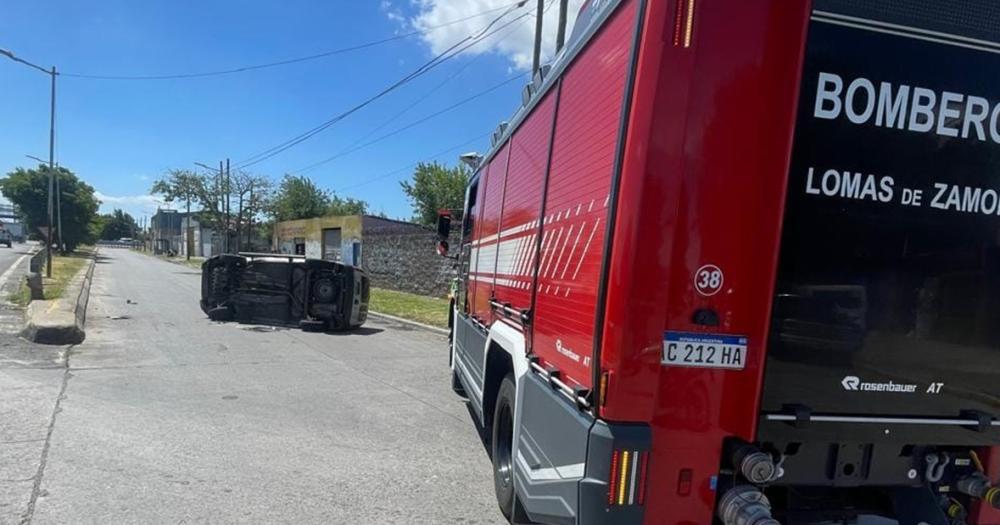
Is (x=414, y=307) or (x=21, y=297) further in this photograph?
(x=414, y=307)

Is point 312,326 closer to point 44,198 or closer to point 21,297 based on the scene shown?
point 21,297

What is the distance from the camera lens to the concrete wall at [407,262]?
21750 millimetres

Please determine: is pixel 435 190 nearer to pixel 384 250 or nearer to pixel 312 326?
pixel 384 250

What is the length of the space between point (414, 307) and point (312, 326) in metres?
5.68

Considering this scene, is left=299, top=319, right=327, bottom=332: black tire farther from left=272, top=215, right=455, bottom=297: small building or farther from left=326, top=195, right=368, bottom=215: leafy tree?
left=326, top=195, right=368, bottom=215: leafy tree

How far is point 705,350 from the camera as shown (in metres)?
2.36

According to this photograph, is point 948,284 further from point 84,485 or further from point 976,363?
point 84,485

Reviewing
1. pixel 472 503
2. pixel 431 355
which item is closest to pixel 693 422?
pixel 472 503

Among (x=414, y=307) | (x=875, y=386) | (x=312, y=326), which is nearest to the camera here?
(x=875, y=386)

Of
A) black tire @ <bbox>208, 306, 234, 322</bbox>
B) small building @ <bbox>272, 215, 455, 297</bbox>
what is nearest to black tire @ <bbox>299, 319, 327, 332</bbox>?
black tire @ <bbox>208, 306, 234, 322</bbox>

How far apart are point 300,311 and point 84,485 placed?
9464mm

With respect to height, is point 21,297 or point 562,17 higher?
point 562,17

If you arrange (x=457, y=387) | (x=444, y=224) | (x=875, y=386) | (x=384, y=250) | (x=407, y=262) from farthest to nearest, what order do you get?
(x=384, y=250) → (x=407, y=262) → (x=444, y=224) → (x=457, y=387) → (x=875, y=386)

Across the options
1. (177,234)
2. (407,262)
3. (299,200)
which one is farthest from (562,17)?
(177,234)
